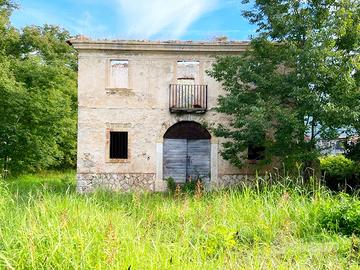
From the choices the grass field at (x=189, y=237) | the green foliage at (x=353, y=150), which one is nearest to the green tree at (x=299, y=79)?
the green foliage at (x=353, y=150)

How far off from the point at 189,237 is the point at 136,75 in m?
13.0

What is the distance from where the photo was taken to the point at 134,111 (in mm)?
17797

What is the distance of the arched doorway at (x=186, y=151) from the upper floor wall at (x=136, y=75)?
118 centimetres

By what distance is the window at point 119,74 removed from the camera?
704 inches

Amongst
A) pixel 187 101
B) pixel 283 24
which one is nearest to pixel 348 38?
pixel 283 24

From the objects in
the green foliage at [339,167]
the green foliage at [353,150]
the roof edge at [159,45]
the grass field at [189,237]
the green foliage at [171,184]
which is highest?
the roof edge at [159,45]

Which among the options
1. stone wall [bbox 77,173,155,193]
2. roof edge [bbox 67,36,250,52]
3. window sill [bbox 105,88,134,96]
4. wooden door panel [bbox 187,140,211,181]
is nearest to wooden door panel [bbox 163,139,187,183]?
wooden door panel [bbox 187,140,211,181]

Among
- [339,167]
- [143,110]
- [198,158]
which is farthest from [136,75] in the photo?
[339,167]

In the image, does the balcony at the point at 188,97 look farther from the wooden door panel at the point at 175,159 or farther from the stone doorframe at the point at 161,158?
the wooden door panel at the point at 175,159

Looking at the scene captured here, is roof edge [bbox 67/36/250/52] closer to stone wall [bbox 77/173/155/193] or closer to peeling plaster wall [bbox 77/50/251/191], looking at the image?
peeling plaster wall [bbox 77/50/251/191]

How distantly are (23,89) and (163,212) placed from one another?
633 inches

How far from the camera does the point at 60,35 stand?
28.7 metres

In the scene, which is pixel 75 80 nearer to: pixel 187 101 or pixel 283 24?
pixel 187 101

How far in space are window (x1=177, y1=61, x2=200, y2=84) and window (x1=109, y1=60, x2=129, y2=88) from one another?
2231mm
